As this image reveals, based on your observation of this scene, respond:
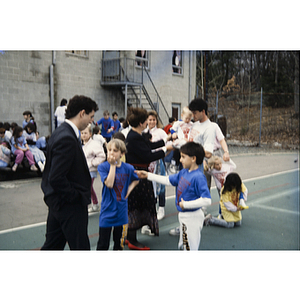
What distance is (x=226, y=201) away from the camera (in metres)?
4.64

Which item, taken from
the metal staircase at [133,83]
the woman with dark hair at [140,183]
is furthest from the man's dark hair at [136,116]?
the metal staircase at [133,83]

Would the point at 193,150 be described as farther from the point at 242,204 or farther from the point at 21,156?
the point at 21,156

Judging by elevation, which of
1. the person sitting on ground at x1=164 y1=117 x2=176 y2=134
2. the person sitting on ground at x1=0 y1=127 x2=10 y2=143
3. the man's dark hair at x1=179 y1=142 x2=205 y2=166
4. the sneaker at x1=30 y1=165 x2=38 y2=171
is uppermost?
the person sitting on ground at x1=164 y1=117 x2=176 y2=134

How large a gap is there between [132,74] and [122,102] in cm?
79

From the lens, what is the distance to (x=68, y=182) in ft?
8.13

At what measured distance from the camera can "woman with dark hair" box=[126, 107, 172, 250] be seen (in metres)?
3.75

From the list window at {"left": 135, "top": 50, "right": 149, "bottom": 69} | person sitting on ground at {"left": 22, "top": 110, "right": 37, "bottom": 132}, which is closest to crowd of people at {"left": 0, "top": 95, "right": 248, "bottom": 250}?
window at {"left": 135, "top": 50, "right": 149, "bottom": 69}

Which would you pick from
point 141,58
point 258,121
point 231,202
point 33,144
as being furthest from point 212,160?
point 258,121

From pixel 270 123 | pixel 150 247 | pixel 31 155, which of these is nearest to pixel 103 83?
pixel 31 155

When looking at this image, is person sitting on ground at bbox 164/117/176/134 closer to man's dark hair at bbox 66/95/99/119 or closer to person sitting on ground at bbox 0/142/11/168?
man's dark hair at bbox 66/95/99/119

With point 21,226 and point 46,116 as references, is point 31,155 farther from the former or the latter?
point 21,226

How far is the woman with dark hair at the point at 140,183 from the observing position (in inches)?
147

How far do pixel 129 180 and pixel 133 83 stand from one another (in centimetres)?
371

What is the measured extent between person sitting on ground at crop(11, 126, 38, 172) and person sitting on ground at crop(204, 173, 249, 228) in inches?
178
